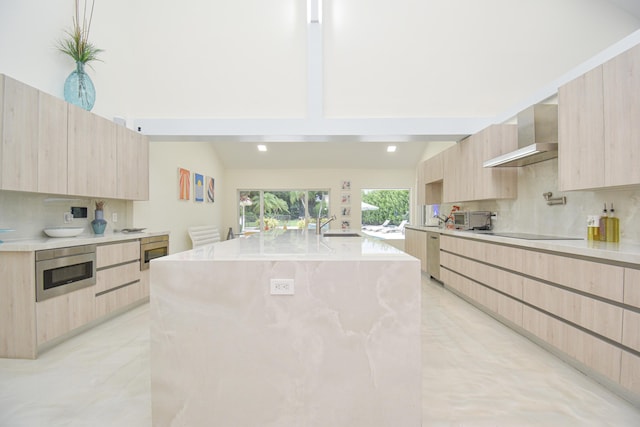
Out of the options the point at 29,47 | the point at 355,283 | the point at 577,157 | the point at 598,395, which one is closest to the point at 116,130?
the point at 29,47

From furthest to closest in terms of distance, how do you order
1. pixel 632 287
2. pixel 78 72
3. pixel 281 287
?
pixel 78 72 → pixel 632 287 → pixel 281 287

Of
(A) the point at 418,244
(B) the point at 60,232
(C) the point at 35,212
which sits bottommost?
(A) the point at 418,244

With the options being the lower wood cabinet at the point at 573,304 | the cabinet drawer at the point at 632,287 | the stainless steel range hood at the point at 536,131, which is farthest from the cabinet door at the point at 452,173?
the cabinet drawer at the point at 632,287

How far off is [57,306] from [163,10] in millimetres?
4047

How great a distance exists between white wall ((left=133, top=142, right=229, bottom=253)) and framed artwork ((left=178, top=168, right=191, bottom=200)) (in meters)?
0.09

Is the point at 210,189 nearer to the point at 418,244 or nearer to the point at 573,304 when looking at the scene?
the point at 418,244

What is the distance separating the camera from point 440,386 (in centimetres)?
204

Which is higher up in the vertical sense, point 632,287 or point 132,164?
point 132,164

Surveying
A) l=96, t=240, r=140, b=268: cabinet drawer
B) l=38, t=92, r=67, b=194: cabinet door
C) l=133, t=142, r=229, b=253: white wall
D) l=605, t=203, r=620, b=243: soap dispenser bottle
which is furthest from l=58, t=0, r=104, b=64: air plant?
l=605, t=203, r=620, b=243: soap dispenser bottle

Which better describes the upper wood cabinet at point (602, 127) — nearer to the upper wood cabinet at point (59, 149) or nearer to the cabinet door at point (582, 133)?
the cabinet door at point (582, 133)


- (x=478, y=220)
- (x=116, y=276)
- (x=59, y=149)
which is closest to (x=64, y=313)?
(x=116, y=276)

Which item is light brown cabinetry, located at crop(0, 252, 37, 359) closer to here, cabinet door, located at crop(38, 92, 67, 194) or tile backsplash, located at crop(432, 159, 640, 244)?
cabinet door, located at crop(38, 92, 67, 194)

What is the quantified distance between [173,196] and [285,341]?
4933 millimetres

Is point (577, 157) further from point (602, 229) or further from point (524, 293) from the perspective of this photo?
point (524, 293)
